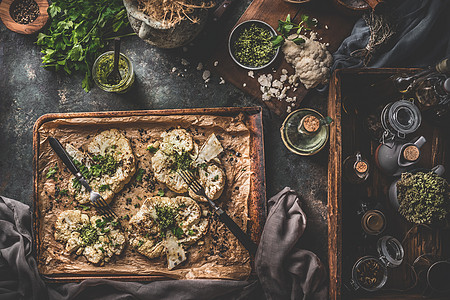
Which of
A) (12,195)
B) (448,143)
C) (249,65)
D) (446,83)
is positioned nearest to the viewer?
(446,83)

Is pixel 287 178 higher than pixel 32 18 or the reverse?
the reverse

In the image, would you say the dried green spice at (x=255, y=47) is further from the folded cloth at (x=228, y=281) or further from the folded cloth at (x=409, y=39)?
the folded cloth at (x=228, y=281)

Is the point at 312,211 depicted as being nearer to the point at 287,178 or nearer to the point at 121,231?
the point at 287,178

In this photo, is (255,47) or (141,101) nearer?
(255,47)

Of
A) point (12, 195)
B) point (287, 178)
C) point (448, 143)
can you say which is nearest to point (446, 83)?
point (448, 143)

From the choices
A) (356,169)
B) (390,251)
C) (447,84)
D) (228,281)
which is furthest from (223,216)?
(447,84)

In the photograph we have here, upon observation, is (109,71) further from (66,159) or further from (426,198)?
(426,198)
